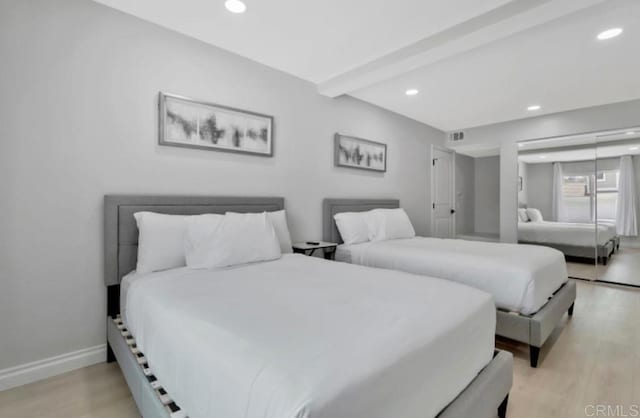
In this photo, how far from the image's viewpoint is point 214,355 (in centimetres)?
102

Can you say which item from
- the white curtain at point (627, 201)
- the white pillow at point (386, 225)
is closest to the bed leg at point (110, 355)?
the white pillow at point (386, 225)

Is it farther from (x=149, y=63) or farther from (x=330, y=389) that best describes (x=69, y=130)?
(x=330, y=389)

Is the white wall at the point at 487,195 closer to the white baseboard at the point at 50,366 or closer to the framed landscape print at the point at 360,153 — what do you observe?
the framed landscape print at the point at 360,153

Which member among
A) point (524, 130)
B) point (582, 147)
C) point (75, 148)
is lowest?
point (75, 148)

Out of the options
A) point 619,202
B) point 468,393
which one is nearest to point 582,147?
point 619,202

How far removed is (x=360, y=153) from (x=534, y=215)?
3102 millimetres

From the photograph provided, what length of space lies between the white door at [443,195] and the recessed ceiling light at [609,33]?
3.06 meters

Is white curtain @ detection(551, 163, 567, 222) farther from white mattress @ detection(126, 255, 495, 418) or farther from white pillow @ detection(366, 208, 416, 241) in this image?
white mattress @ detection(126, 255, 495, 418)

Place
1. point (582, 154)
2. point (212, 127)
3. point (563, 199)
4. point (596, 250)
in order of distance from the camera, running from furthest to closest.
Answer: point (563, 199)
point (582, 154)
point (596, 250)
point (212, 127)

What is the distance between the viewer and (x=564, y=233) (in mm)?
4621

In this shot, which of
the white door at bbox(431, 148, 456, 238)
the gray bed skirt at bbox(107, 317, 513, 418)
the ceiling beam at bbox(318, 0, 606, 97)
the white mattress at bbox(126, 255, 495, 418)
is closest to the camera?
the white mattress at bbox(126, 255, 495, 418)

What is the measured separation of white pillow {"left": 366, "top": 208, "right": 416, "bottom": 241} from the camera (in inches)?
146

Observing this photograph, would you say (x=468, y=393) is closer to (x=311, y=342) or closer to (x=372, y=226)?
Result: (x=311, y=342)

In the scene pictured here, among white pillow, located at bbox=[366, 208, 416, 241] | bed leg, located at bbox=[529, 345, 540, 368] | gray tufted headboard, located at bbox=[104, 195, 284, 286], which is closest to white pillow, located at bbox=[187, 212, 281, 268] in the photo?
gray tufted headboard, located at bbox=[104, 195, 284, 286]
